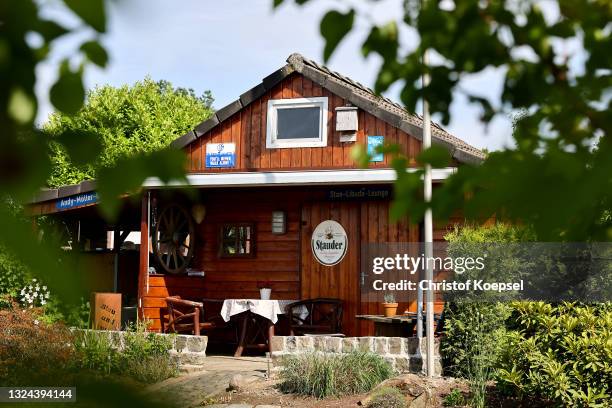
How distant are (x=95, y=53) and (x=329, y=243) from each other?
1303 centimetres

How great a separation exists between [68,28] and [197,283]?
14.1 metres

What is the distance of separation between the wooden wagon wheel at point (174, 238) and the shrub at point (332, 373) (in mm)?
4719

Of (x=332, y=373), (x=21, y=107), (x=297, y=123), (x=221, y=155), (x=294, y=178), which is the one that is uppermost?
(x=297, y=123)

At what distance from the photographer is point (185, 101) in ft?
108

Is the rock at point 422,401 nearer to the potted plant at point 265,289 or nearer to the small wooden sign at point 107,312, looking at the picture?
the potted plant at point 265,289

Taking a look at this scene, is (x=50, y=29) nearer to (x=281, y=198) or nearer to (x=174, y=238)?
(x=281, y=198)

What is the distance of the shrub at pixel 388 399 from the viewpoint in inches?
330

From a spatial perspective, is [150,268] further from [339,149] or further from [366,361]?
[366,361]

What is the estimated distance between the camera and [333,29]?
59.2 inches

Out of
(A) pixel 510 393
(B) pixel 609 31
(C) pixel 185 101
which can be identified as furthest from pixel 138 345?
(C) pixel 185 101

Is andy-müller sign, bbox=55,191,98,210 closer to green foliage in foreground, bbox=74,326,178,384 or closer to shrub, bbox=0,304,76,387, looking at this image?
shrub, bbox=0,304,76,387

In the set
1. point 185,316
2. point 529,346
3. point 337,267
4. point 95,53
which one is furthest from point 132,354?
point 95,53

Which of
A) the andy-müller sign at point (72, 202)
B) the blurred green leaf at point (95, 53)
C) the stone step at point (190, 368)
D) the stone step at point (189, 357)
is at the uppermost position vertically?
the andy-müller sign at point (72, 202)

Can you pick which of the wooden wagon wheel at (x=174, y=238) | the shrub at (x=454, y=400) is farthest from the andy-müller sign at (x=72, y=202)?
the shrub at (x=454, y=400)
